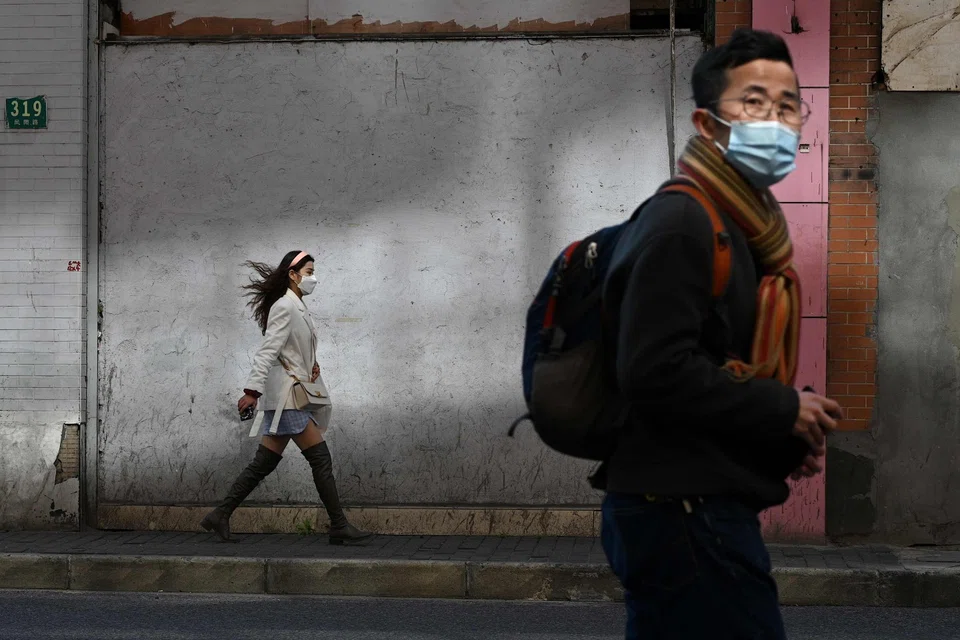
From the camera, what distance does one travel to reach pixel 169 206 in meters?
10.1

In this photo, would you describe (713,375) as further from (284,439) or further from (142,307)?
(142,307)

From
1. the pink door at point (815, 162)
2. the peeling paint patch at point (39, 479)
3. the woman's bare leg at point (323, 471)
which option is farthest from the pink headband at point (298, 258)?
the pink door at point (815, 162)

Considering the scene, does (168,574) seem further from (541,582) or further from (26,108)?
(26,108)

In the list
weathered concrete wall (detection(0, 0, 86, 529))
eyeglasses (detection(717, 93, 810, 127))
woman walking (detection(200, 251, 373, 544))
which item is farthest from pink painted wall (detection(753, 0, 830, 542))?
eyeglasses (detection(717, 93, 810, 127))

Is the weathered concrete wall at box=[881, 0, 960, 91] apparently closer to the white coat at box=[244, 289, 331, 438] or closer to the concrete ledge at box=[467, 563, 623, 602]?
the concrete ledge at box=[467, 563, 623, 602]

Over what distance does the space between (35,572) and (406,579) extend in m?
2.33

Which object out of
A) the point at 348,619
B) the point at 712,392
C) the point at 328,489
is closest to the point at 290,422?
the point at 328,489

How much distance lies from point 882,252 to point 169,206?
5.13m

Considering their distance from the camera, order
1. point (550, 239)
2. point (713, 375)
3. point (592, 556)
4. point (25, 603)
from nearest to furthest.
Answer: point (713, 375), point (25, 603), point (592, 556), point (550, 239)

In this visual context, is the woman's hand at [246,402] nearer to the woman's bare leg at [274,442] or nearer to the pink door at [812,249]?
the woman's bare leg at [274,442]

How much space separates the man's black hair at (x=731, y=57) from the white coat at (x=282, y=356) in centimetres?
648

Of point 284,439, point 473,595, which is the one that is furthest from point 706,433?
point 284,439

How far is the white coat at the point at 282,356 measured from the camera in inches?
352

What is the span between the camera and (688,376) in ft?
8.03
